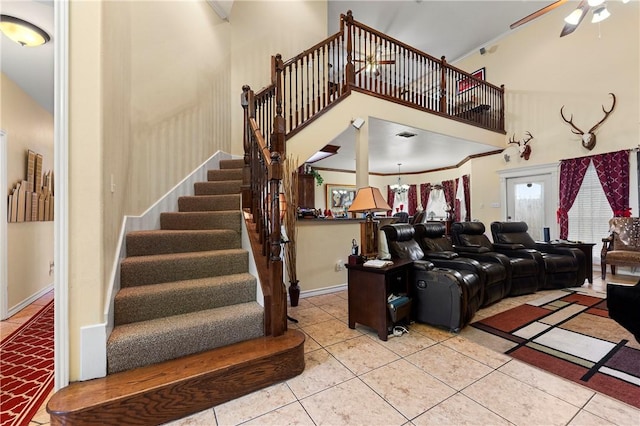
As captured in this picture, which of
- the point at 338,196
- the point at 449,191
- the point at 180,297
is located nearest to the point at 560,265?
the point at 180,297

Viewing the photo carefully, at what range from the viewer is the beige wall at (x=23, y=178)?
10.0 feet

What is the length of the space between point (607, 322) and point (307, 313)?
304cm

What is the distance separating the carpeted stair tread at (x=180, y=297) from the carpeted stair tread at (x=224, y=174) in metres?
1.84

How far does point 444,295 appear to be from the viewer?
8.41ft

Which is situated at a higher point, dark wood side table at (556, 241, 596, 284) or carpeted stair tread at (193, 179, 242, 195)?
carpeted stair tread at (193, 179, 242, 195)

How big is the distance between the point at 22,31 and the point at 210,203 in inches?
83.7

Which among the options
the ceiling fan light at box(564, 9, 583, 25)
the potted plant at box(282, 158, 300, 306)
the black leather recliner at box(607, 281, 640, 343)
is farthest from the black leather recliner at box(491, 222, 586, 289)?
the potted plant at box(282, 158, 300, 306)

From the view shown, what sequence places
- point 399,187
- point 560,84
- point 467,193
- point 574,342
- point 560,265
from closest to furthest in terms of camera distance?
point 574,342 < point 560,265 < point 560,84 < point 467,193 < point 399,187

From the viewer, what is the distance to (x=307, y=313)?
310 cm

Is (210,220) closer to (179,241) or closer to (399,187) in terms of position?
(179,241)

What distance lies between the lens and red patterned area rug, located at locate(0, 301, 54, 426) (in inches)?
61.2

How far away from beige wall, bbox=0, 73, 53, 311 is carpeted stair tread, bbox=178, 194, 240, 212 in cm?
190

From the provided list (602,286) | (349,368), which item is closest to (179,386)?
(349,368)

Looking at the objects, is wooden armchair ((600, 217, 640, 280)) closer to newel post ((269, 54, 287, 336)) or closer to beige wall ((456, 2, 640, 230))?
beige wall ((456, 2, 640, 230))
